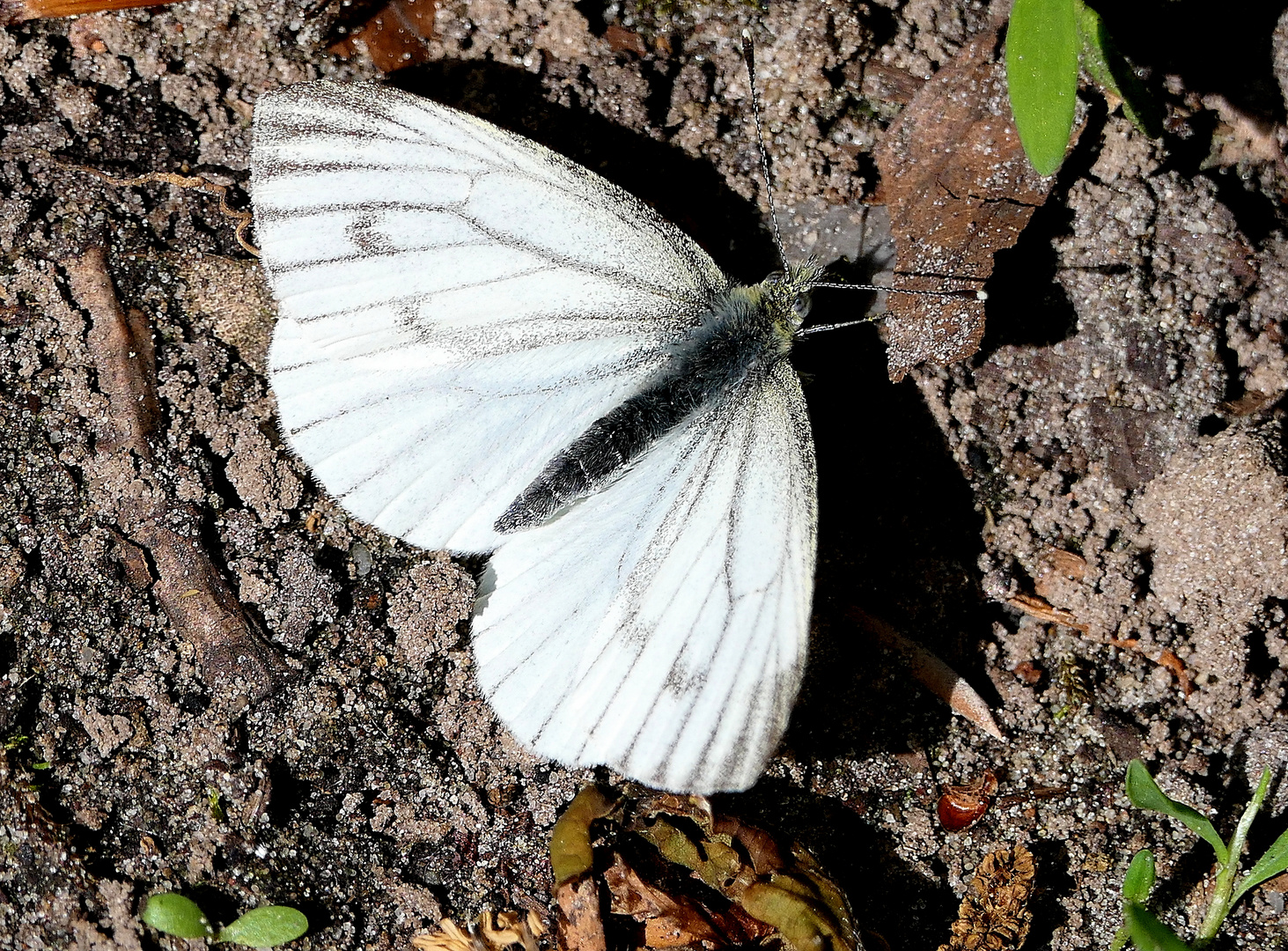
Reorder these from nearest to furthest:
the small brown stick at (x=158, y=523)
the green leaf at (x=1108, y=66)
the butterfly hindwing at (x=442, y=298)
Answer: the butterfly hindwing at (x=442, y=298) < the green leaf at (x=1108, y=66) < the small brown stick at (x=158, y=523)

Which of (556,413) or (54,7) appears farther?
(54,7)

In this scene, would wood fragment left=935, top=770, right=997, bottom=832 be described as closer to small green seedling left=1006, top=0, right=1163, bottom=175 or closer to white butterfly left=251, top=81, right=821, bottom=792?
white butterfly left=251, top=81, right=821, bottom=792

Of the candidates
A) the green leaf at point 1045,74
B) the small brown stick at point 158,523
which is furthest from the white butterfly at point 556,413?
the green leaf at point 1045,74

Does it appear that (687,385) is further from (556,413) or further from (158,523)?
(158,523)

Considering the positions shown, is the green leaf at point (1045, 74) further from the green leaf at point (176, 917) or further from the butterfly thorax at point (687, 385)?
the green leaf at point (176, 917)

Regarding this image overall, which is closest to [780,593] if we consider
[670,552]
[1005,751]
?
[670,552]

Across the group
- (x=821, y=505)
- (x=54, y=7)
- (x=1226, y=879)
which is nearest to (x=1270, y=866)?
(x=1226, y=879)
